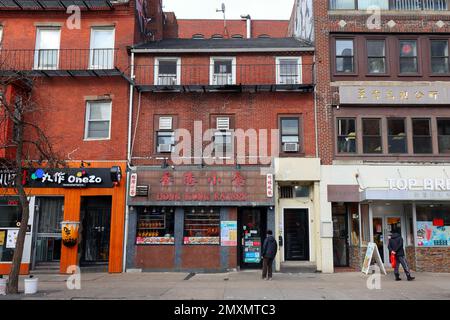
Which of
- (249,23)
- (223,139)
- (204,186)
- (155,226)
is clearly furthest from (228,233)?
(249,23)

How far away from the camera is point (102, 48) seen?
18.7 meters

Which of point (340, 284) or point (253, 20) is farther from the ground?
point (253, 20)

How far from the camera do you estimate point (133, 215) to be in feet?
57.3

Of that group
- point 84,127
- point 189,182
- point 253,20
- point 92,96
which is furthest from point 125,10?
point 253,20

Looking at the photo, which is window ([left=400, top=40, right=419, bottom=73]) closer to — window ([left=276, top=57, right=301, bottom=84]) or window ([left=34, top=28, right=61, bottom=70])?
window ([left=276, top=57, right=301, bottom=84])

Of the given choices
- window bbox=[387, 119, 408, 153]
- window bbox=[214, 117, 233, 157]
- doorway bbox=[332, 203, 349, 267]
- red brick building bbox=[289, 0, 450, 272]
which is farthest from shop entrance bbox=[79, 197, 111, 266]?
window bbox=[387, 119, 408, 153]

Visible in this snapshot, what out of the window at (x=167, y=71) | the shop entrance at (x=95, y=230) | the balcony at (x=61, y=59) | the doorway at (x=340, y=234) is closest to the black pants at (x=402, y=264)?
the doorway at (x=340, y=234)

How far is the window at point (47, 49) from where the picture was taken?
18.5 metres

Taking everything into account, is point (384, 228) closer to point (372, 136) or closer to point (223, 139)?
point (372, 136)

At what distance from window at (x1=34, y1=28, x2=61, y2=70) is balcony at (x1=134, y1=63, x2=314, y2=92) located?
3565 millimetres

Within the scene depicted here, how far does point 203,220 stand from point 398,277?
745cm

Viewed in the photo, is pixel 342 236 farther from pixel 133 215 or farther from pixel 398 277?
pixel 133 215

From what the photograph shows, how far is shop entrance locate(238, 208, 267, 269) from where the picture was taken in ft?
57.7

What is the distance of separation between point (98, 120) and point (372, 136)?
11.4 meters
